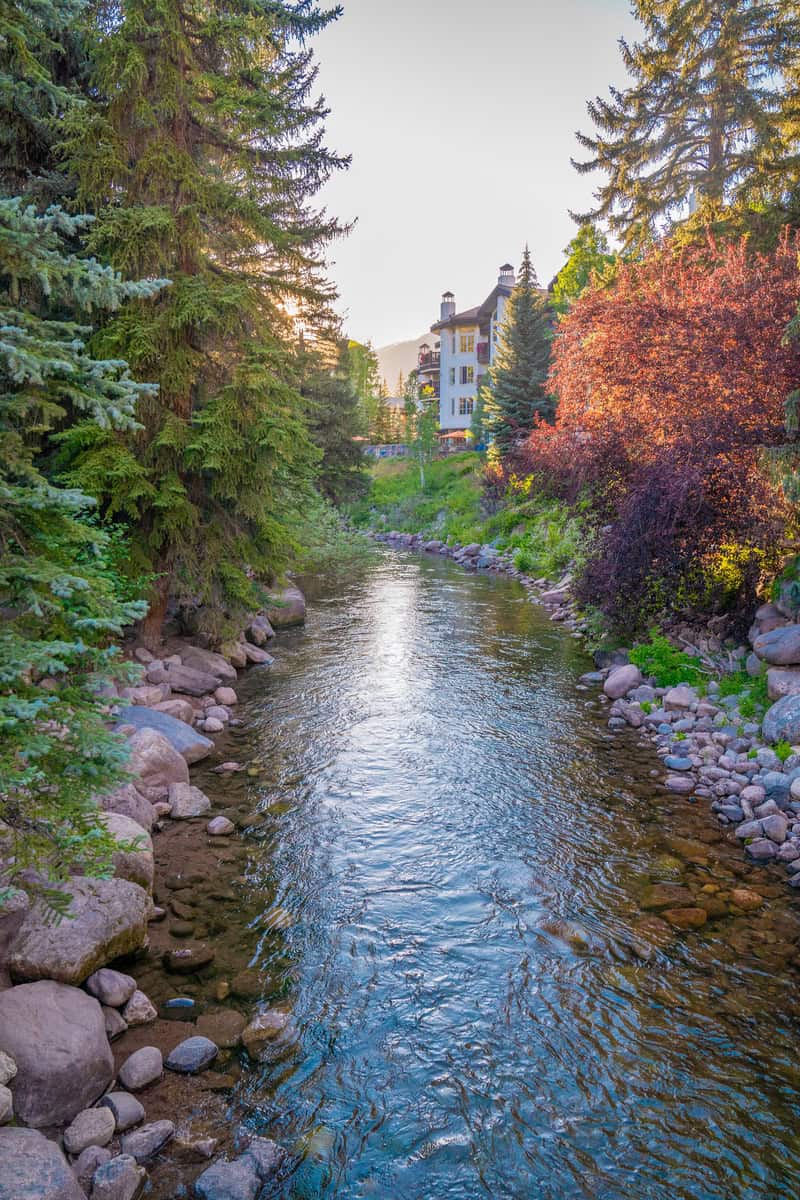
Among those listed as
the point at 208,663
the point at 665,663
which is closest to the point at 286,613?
the point at 208,663

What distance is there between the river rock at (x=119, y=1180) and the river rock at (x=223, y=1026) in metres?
1.02

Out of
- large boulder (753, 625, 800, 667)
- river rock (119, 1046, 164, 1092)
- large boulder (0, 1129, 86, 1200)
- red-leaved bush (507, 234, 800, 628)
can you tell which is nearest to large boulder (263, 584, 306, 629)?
red-leaved bush (507, 234, 800, 628)

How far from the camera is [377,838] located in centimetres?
745

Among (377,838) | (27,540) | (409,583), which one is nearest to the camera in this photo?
(27,540)

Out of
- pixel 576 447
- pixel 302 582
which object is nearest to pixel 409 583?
pixel 302 582

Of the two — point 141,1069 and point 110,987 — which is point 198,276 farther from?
point 141,1069

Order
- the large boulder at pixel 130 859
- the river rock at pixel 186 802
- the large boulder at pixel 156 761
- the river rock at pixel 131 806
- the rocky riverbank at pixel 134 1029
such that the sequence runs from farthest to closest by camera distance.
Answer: the large boulder at pixel 156 761 → the river rock at pixel 186 802 → the river rock at pixel 131 806 → the large boulder at pixel 130 859 → the rocky riverbank at pixel 134 1029

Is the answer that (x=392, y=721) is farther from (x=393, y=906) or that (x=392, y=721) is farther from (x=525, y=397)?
(x=525, y=397)

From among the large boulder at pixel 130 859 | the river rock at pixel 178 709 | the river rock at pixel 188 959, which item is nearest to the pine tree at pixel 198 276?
the river rock at pixel 178 709

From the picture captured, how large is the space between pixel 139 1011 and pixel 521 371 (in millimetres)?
32860

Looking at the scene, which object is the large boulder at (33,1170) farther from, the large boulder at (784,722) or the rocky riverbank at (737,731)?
the large boulder at (784,722)

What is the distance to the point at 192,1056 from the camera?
450cm

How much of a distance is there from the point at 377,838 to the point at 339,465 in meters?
29.4

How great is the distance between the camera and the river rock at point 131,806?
22.7 feet
